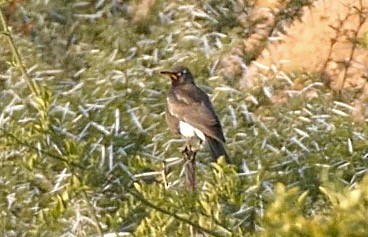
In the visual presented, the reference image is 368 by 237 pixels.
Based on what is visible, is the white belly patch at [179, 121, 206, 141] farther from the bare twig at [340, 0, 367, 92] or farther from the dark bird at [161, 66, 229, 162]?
the bare twig at [340, 0, 367, 92]

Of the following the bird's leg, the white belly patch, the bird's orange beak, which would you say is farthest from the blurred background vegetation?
the bird's leg

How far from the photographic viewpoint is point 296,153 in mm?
5598

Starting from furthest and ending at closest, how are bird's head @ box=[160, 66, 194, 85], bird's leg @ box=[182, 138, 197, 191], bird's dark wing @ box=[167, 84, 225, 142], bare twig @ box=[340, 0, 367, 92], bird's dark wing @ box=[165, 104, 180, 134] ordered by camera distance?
bare twig @ box=[340, 0, 367, 92] → bird's head @ box=[160, 66, 194, 85] → bird's dark wing @ box=[165, 104, 180, 134] → bird's dark wing @ box=[167, 84, 225, 142] → bird's leg @ box=[182, 138, 197, 191]

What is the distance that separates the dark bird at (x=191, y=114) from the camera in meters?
5.07

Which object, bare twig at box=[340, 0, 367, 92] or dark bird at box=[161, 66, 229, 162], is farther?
bare twig at box=[340, 0, 367, 92]

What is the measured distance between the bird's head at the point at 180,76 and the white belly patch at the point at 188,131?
447 mm

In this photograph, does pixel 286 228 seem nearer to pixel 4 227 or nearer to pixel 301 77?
pixel 4 227

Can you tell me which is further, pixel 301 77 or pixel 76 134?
pixel 301 77

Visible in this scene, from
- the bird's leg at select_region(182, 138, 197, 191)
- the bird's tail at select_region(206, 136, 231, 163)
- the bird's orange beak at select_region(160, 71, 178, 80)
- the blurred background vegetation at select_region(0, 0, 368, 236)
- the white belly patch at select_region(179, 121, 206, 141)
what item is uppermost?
the bird's leg at select_region(182, 138, 197, 191)

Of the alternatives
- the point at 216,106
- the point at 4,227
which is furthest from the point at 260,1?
the point at 4,227

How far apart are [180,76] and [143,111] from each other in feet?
1.22

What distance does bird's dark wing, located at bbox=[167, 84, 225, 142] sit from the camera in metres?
5.06

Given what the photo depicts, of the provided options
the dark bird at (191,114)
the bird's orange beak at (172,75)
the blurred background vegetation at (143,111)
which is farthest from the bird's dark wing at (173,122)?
the bird's orange beak at (172,75)

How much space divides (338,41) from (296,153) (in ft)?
4.65
